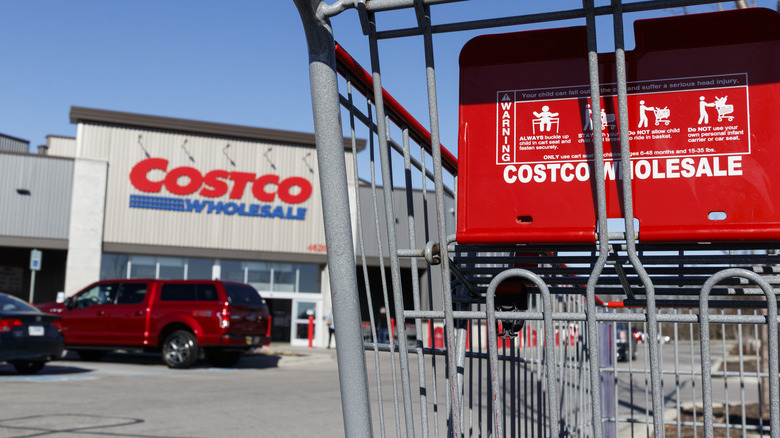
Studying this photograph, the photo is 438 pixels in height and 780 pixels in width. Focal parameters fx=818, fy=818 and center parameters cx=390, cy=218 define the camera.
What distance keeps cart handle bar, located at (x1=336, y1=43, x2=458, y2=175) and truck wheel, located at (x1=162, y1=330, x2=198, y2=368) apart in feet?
46.8

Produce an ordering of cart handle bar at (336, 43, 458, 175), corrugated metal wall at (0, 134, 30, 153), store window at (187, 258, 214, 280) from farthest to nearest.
Answer: 1. corrugated metal wall at (0, 134, 30, 153)
2. store window at (187, 258, 214, 280)
3. cart handle bar at (336, 43, 458, 175)

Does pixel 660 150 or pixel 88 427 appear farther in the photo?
pixel 88 427

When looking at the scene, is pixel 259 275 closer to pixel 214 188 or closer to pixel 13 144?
pixel 214 188

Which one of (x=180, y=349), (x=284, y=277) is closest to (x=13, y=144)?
(x=284, y=277)

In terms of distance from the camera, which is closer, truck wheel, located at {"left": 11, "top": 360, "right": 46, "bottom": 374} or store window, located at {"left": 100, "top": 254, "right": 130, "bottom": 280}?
truck wheel, located at {"left": 11, "top": 360, "right": 46, "bottom": 374}

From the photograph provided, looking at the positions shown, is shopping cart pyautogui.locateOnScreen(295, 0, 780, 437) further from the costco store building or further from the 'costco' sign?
the 'costco' sign

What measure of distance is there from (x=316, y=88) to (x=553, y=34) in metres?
0.57

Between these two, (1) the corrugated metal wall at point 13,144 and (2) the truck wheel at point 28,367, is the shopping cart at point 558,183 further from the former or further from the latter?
(1) the corrugated metal wall at point 13,144

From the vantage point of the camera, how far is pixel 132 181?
28578mm

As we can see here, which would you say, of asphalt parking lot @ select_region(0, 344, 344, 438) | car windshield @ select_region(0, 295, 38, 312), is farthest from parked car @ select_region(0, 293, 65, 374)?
asphalt parking lot @ select_region(0, 344, 344, 438)

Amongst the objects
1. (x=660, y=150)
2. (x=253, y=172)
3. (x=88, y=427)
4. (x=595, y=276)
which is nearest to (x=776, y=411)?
(x=595, y=276)

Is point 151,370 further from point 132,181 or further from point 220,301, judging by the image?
point 132,181

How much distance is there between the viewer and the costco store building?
2781 centimetres

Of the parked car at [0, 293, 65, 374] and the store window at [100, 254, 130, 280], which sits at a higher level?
the store window at [100, 254, 130, 280]
